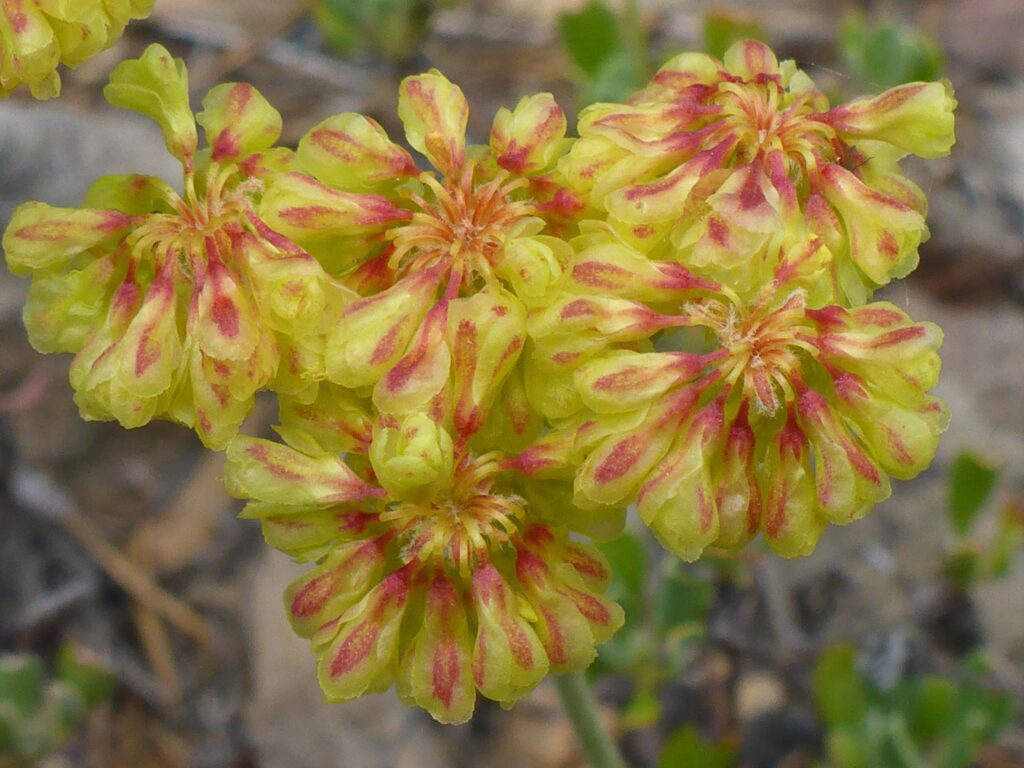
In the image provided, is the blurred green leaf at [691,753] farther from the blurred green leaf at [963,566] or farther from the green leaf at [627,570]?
the blurred green leaf at [963,566]

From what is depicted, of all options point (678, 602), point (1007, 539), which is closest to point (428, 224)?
point (678, 602)

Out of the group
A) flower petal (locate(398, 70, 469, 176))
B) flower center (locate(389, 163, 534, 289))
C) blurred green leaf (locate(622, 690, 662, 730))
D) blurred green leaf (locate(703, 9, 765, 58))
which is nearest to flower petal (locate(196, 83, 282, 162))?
flower petal (locate(398, 70, 469, 176))

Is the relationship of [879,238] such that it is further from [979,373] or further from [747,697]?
[979,373]

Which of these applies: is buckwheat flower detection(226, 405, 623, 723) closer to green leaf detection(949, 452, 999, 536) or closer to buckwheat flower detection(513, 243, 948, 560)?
buckwheat flower detection(513, 243, 948, 560)

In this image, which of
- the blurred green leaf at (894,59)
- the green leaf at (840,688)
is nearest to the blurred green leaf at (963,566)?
the green leaf at (840,688)

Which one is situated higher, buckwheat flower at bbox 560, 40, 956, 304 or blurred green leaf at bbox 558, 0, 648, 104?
buckwheat flower at bbox 560, 40, 956, 304

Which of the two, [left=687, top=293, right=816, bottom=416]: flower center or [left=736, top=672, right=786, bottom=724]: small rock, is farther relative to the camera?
[left=736, top=672, right=786, bottom=724]: small rock
